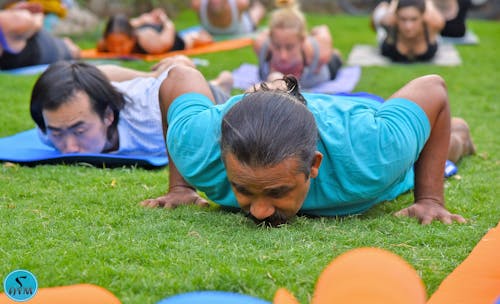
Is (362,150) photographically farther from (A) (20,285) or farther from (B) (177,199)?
(A) (20,285)

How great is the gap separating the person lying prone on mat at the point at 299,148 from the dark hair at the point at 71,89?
127 centimetres

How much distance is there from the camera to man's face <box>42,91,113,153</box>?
4.95m

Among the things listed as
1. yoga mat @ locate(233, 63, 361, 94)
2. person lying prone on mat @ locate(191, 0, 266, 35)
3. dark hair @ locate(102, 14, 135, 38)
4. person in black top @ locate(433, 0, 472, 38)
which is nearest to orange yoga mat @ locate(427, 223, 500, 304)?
yoga mat @ locate(233, 63, 361, 94)

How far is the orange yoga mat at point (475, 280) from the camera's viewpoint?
2.71 metres

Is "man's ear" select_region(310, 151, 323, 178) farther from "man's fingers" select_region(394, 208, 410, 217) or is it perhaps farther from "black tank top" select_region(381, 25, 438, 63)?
"black tank top" select_region(381, 25, 438, 63)

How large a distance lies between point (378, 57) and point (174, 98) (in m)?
6.42

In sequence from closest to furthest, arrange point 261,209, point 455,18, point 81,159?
point 261,209 → point 81,159 → point 455,18

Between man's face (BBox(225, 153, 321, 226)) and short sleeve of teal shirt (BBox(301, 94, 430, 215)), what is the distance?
0.16 metres

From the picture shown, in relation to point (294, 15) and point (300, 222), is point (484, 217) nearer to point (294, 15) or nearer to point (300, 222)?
point (300, 222)

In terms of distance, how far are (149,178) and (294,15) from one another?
3984 millimetres

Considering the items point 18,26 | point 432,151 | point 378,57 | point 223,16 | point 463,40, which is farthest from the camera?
point 223,16

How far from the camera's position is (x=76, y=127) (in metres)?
5.02

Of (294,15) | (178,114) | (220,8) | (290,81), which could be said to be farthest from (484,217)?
(220,8)

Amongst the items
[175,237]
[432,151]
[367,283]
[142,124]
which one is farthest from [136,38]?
[367,283]
